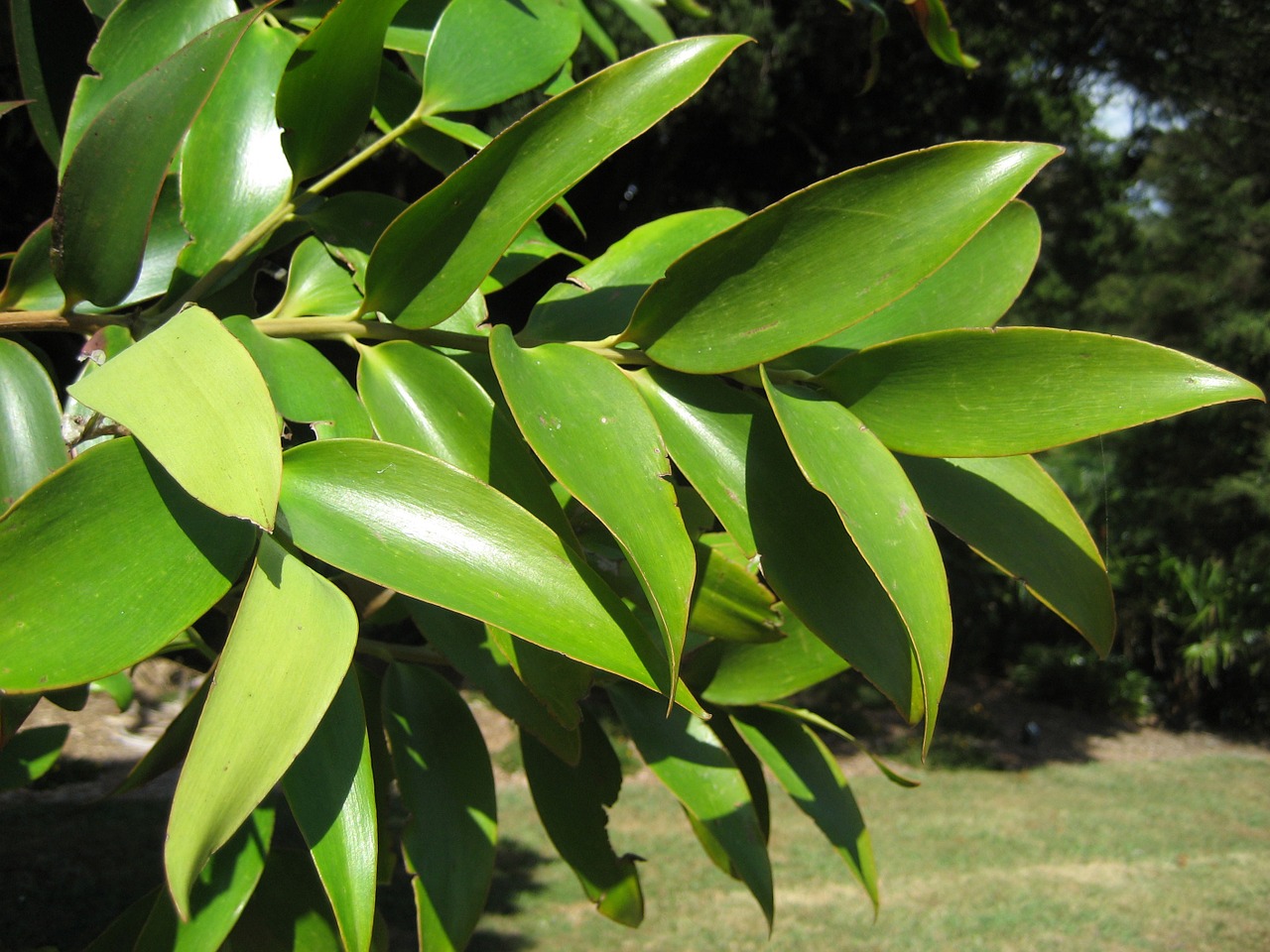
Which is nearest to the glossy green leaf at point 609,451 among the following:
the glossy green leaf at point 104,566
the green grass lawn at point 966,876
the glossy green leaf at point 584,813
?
the glossy green leaf at point 104,566

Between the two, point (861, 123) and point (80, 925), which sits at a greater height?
point (861, 123)

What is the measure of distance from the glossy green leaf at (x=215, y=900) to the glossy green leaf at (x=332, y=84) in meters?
0.40

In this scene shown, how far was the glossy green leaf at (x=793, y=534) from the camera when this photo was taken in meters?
0.53

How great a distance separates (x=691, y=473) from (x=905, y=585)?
0.12m

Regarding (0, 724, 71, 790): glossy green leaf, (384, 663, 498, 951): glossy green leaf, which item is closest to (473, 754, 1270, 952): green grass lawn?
(0, 724, 71, 790): glossy green leaf

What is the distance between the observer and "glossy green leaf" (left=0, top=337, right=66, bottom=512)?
57 cm

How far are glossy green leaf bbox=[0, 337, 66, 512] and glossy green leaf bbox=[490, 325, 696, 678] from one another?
0.26 metres

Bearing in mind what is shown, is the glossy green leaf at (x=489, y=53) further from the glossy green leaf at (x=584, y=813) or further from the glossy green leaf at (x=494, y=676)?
the glossy green leaf at (x=584, y=813)

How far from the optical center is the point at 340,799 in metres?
0.54

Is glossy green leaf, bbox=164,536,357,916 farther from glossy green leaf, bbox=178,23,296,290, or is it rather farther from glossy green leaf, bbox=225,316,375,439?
glossy green leaf, bbox=178,23,296,290

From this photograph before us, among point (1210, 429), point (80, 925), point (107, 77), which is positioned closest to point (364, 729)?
point (107, 77)

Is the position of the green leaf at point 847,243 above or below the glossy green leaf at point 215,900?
above

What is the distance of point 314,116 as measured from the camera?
641mm

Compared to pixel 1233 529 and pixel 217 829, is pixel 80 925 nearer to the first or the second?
pixel 217 829
